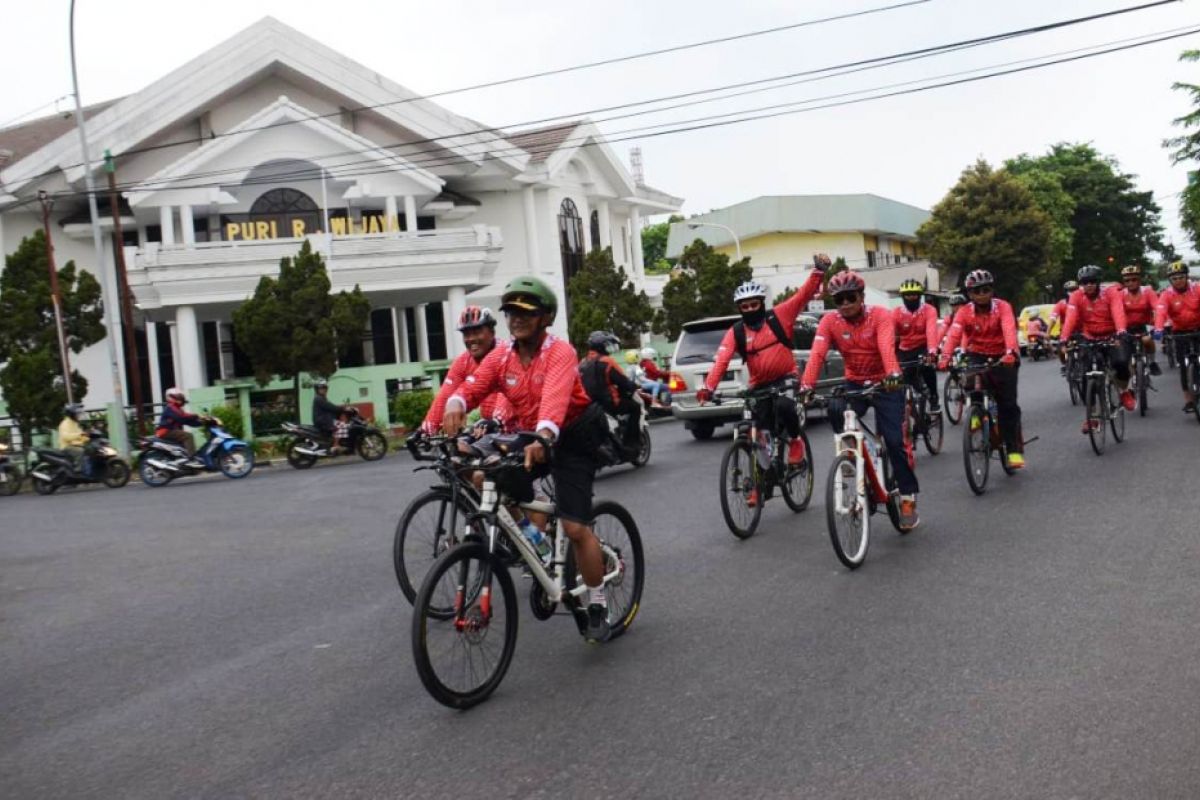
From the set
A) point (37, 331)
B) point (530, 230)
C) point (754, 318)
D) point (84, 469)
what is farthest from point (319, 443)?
point (530, 230)

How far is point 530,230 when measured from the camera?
38.1m

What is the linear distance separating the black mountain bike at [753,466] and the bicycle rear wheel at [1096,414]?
419 cm

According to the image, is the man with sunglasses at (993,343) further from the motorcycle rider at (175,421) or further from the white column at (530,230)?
the white column at (530,230)

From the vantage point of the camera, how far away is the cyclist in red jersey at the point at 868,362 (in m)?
8.37

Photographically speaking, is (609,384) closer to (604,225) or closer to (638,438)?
(638,438)

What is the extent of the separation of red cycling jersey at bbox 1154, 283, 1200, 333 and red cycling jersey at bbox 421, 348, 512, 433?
29.4 feet

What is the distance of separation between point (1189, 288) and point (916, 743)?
11.6m

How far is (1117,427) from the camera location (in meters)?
13.2

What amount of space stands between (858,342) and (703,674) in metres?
3.98

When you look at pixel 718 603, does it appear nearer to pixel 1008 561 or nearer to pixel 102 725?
pixel 1008 561

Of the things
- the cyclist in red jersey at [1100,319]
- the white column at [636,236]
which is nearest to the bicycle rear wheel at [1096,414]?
the cyclist in red jersey at [1100,319]

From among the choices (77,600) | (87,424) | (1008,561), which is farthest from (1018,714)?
(87,424)

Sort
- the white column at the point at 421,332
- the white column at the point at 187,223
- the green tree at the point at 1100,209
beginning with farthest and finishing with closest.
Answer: the green tree at the point at 1100,209, the white column at the point at 421,332, the white column at the point at 187,223

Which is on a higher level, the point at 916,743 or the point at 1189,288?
the point at 1189,288
